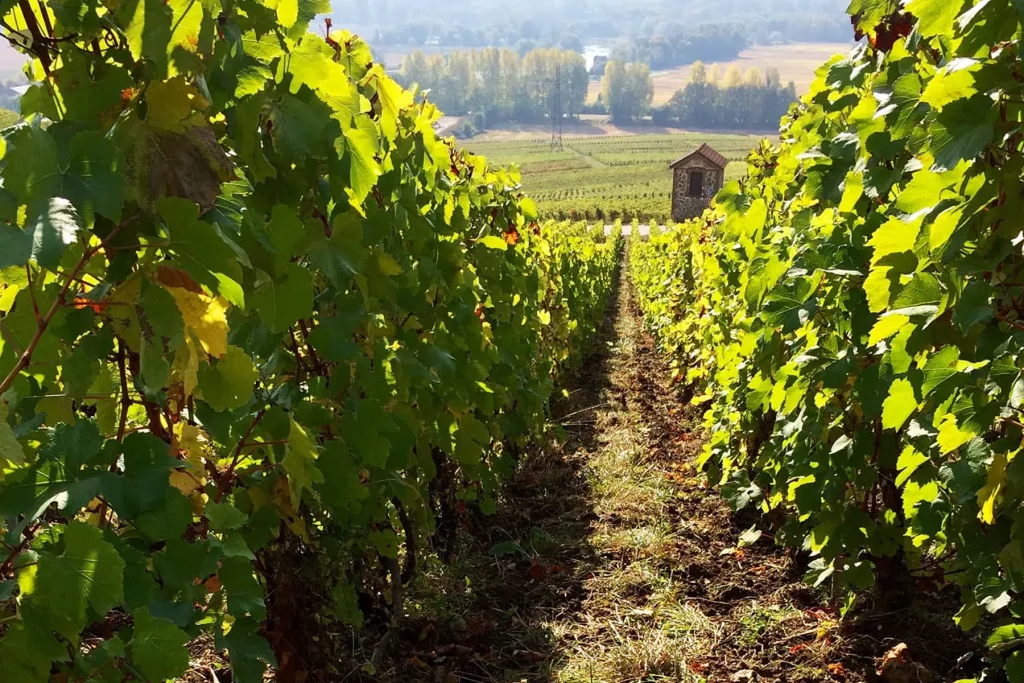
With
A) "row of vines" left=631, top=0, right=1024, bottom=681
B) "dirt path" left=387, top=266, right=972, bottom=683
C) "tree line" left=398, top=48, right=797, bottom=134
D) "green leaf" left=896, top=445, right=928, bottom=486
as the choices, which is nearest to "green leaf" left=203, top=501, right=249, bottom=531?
"row of vines" left=631, top=0, right=1024, bottom=681

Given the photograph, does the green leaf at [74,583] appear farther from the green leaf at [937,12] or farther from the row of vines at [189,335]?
the green leaf at [937,12]

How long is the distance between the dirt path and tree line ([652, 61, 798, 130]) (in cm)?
15486

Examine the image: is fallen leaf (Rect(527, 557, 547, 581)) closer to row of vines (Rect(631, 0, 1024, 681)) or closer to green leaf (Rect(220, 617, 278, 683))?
row of vines (Rect(631, 0, 1024, 681))

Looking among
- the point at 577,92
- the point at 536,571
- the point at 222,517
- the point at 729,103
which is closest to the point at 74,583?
the point at 222,517

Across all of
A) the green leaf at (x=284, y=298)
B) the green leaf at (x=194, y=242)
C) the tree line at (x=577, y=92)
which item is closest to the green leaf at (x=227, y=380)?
the green leaf at (x=284, y=298)

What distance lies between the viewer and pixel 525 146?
406ft

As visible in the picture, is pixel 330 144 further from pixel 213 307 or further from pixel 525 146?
pixel 525 146

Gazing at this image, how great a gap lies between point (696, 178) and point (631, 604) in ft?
161

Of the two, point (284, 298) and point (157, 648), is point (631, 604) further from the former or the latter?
point (157, 648)

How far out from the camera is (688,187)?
166 feet

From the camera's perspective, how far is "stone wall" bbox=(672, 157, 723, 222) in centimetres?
4981

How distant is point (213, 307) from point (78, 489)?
336mm

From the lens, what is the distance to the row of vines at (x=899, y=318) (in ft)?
5.20

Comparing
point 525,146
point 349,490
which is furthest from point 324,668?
point 525,146
